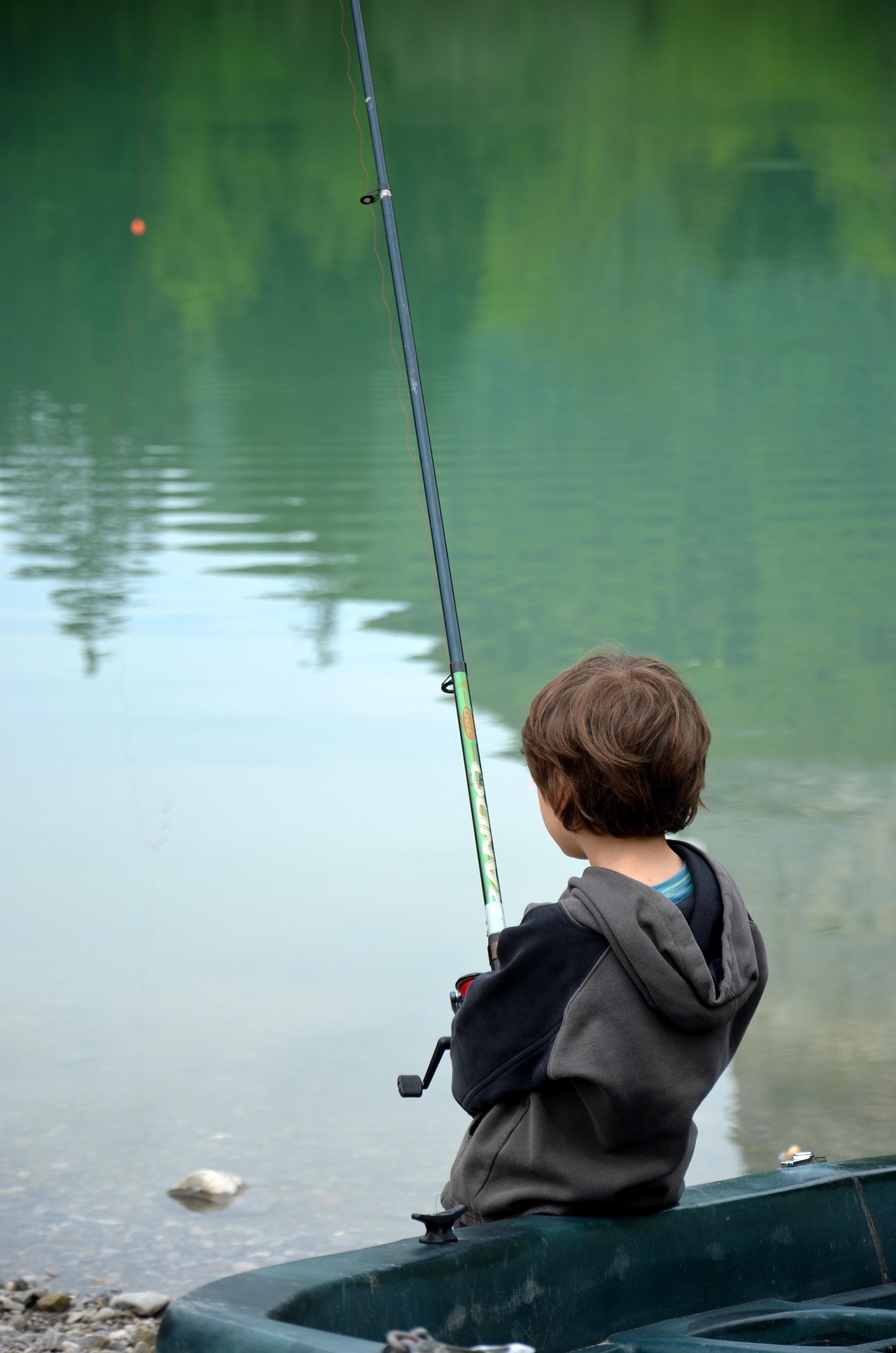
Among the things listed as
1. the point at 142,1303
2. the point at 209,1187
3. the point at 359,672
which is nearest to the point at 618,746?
the point at 142,1303

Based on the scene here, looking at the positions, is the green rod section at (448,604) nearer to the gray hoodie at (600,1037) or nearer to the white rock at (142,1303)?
the gray hoodie at (600,1037)

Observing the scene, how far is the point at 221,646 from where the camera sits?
494 cm

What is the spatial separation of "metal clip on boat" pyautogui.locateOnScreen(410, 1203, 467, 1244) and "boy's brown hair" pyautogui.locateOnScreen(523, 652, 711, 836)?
0.29 m

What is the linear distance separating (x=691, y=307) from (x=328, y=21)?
9.29 m

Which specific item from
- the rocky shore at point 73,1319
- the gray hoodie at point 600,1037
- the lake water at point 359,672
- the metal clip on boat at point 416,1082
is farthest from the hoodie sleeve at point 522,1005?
the lake water at point 359,672

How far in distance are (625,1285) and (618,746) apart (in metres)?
Answer: 0.43

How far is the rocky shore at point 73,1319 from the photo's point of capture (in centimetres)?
173

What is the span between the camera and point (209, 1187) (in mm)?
2096

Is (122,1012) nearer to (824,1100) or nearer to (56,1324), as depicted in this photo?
(56,1324)

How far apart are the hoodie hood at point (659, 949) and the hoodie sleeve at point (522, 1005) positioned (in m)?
0.02

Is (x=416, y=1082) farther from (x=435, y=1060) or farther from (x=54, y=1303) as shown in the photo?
(x=54, y=1303)

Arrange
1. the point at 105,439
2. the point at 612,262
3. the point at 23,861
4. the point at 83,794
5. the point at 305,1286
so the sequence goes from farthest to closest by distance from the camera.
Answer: the point at 612,262 < the point at 105,439 < the point at 83,794 < the point at 23,861 < the point at 305,1286

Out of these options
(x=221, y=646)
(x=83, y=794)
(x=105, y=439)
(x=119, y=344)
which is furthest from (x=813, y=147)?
(x=83, y=794)

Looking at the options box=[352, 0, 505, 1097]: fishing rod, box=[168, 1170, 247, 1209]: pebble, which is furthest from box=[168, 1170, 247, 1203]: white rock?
box=[352, 0, 505, 1097]: fishing rod
